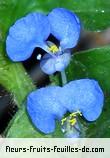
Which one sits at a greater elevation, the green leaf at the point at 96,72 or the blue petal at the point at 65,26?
the blue petal at the point at 65,26

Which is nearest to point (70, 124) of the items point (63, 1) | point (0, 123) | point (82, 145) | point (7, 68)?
point (82, 145)

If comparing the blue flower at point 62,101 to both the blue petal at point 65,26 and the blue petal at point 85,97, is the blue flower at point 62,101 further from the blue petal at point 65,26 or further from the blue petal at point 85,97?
the blue petal at point 65,26

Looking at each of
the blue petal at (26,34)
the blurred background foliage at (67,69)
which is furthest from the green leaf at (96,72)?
the blue petal at (26,34)

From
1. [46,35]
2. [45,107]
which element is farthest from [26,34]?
[45,107]

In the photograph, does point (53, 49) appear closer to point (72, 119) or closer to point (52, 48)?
point (52, 48)

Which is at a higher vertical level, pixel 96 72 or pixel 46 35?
pixel 46 35
